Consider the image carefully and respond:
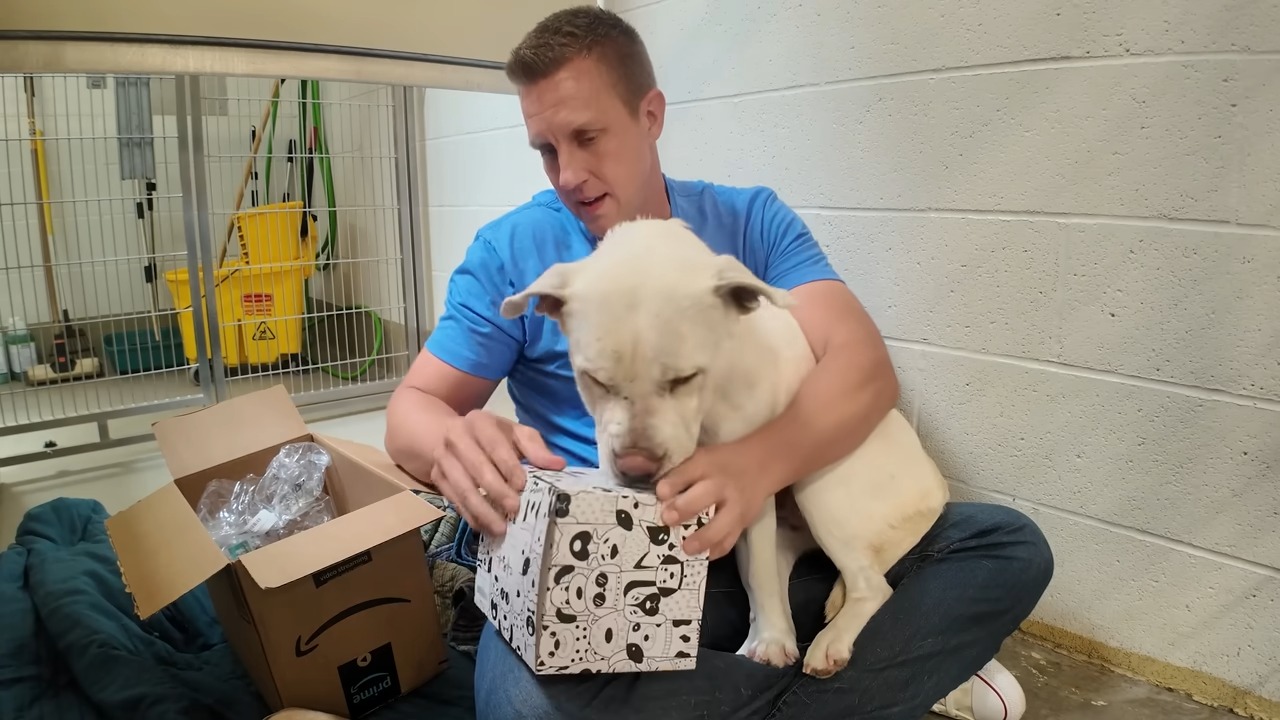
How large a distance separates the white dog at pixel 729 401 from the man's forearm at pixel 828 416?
0.12 feet

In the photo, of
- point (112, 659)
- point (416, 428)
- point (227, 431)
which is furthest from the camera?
point (227, 431)

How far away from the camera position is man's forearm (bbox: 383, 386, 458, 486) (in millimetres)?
1482

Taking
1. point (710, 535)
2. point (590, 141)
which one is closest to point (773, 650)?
point (710, 535)

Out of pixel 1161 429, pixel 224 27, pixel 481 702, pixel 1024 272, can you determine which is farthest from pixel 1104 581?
pixel 224 27

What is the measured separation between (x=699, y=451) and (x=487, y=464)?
32cm

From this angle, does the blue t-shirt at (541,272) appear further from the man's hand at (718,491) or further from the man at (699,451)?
the man's hand at (718,491)

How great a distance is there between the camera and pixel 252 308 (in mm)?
3871

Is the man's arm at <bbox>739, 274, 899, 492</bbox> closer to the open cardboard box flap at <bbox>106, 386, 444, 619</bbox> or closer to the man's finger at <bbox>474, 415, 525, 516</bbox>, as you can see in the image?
the man's finger at <bbox>474, 415, 525, 516</bbox>

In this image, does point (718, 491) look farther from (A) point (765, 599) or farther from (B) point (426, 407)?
(B) point (426, 407)

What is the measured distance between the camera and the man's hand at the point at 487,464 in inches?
45.9

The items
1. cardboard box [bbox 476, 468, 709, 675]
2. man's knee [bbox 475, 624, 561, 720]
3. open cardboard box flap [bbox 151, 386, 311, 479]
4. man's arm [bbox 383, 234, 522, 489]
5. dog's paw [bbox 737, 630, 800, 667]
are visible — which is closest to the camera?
cardboard box [bbox 476, 468, 709, 675]

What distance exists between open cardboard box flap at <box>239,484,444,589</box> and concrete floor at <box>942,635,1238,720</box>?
1.12m

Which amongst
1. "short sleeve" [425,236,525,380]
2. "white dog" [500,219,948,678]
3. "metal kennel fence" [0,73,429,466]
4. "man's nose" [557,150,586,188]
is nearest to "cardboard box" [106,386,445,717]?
"short sleeve" [425,236,525,380]

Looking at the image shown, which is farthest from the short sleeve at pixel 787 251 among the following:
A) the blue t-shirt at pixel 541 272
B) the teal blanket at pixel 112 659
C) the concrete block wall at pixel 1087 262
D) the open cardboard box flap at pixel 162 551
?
the open cardboard box flap at pixel 162 551
